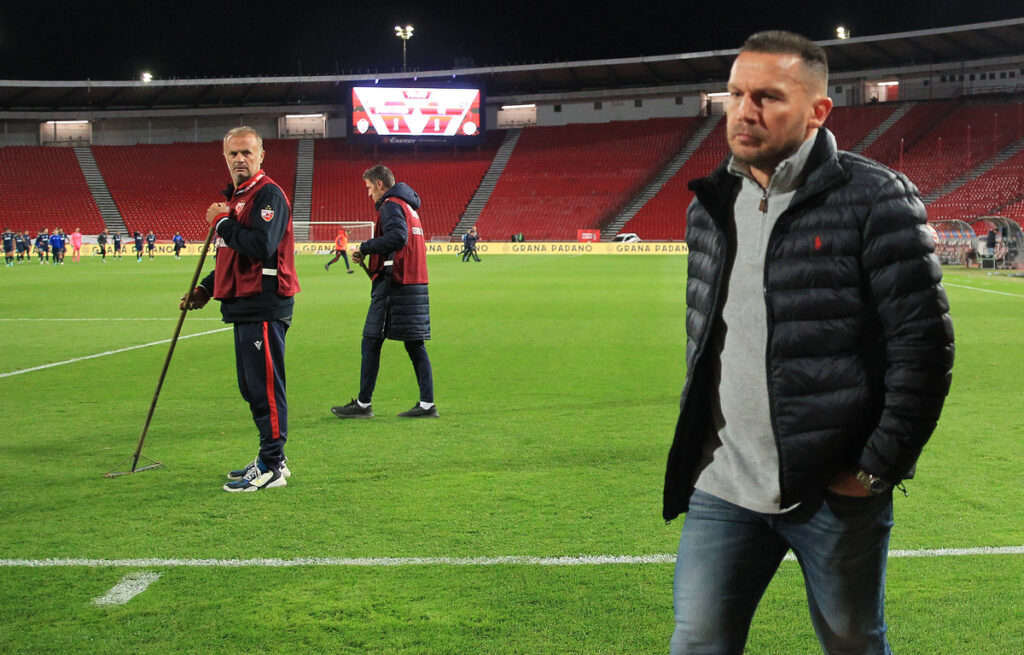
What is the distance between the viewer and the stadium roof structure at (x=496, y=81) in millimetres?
61812

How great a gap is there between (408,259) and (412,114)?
205 feet

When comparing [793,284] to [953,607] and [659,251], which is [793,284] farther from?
[659,251]

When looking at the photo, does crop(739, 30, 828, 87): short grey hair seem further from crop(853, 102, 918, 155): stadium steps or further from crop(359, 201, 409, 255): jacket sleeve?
crop(853, 102, 918, 155): stadium steps

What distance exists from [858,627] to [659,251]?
52.8 meters

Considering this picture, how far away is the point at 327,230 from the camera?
62.0 m

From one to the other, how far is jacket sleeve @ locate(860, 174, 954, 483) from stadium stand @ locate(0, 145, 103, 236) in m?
67.3

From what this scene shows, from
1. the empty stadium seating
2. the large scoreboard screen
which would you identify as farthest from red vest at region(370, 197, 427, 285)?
the large scoreboard screen

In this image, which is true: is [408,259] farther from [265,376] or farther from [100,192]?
[100,192]

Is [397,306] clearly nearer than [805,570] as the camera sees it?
No

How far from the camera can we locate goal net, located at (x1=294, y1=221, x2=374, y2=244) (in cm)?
5938

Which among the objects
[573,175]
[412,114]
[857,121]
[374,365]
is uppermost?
[412,114]

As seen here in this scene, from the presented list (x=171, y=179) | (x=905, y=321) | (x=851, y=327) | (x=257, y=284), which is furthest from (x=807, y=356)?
(x=171, y=179)

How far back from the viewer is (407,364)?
39.7ft

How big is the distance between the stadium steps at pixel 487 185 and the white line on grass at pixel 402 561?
58407 millimetres
